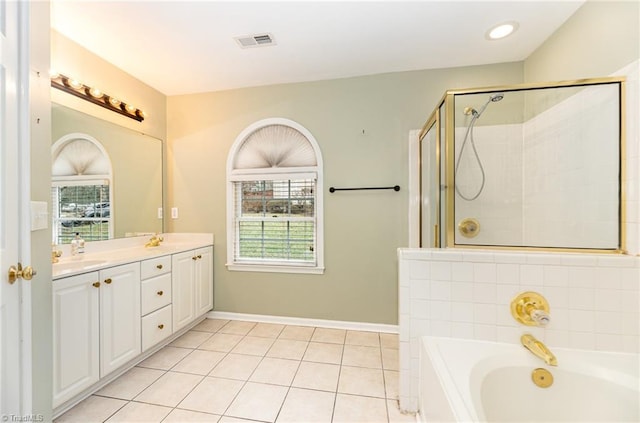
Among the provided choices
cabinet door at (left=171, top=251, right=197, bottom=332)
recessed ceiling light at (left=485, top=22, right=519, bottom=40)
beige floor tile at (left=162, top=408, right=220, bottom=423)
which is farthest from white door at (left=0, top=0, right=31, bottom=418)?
recessed ceiling light at (left=485, top=22, right=519, bottom=40)

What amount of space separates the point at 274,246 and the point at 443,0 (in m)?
2.40

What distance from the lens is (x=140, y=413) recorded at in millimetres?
1470

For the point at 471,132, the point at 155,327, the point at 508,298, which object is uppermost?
the point at 471,132

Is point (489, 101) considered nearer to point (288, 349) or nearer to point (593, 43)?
point (593, 43)

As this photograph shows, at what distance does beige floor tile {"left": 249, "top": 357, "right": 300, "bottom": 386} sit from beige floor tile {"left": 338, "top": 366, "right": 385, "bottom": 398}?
360mm

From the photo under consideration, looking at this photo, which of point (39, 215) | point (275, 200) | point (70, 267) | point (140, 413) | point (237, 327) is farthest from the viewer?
point (275, 200)

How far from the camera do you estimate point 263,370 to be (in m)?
1.87

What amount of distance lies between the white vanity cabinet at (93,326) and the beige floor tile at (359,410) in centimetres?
150

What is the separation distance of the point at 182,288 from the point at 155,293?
1.02ft

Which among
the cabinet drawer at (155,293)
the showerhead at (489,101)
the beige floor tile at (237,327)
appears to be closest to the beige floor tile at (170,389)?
the cabinet drawer at (155,293)

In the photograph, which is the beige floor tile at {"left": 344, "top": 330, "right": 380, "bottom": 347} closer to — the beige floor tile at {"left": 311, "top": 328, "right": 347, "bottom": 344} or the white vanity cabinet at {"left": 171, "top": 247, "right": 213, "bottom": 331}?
the beige floor tile at {"left": 311, "top": 328, "right": 347, "bottom": 344}

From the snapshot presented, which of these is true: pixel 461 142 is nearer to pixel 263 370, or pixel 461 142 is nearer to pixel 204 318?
pixel 263 370

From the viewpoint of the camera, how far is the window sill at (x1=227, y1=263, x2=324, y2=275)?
2.58 m

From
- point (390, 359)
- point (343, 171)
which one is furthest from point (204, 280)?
point (390, 359)
